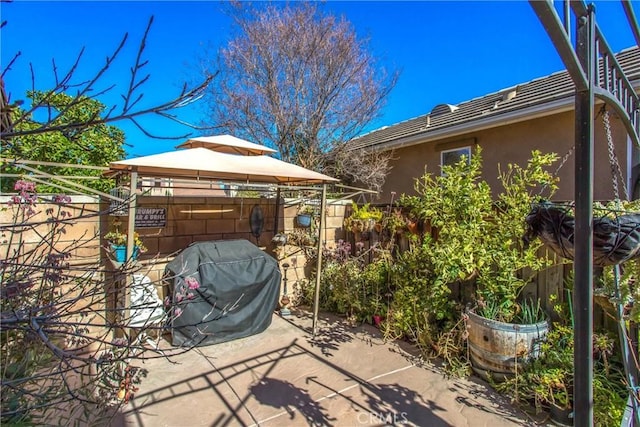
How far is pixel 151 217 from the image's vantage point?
4.24 metres

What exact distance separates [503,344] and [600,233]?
1.87 meters

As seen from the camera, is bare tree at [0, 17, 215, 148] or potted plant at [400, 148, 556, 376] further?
potted plant at [400, 148, 556, 376]

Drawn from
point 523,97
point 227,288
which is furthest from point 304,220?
point 523,97

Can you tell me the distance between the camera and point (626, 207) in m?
2.26

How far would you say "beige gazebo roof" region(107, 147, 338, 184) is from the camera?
313cm

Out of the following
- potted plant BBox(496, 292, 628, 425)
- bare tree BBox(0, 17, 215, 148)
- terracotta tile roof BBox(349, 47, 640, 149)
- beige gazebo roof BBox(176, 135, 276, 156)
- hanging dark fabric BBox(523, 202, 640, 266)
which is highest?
terracotta tile roof BBox(349, 47, 640, 149)

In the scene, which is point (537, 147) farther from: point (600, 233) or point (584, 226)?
point (584, 226)

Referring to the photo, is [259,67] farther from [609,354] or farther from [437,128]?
[609,354]

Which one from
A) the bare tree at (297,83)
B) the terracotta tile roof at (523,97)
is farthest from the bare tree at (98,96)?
the bare tree at (297,83)

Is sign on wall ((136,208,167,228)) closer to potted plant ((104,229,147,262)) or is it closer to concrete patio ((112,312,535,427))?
potted plant ((104,229,147,262))

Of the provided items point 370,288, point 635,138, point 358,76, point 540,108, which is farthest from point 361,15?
point 635,138

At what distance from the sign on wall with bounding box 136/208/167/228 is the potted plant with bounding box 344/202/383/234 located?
281 cm

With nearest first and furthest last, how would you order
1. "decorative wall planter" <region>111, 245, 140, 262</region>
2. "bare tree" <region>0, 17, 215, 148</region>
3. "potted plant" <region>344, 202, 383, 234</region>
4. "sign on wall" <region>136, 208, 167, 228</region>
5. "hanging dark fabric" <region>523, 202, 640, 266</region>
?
"bare tree" <region>0, 17, 215, 148</region>
"hanging dark fabric" <region>523, 202, 640, 266</region>
"decorative wall planter" <region>111, 245, 140, 262</region>
"sign on wall" <region>136, 208, 167, 228</region>
"potted plant" <region>344, 202, 383, 234</region>

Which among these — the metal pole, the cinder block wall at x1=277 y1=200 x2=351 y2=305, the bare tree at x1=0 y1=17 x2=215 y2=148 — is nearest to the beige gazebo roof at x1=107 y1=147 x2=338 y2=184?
the cinder block wall at x1=277 y1=200 x2=351 y2=305
